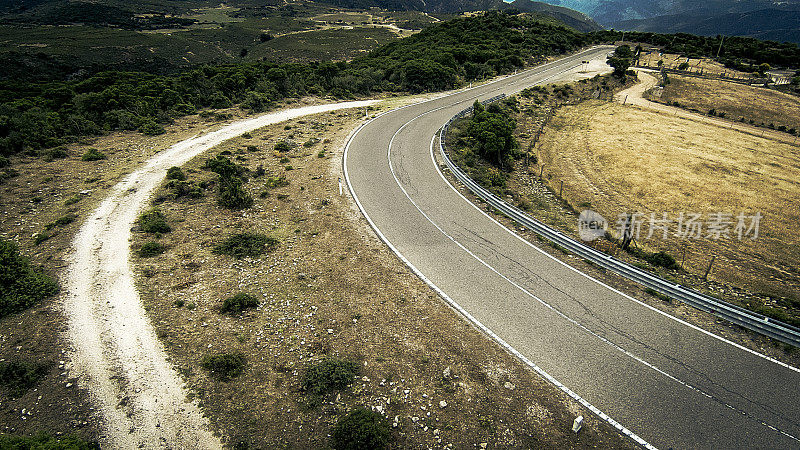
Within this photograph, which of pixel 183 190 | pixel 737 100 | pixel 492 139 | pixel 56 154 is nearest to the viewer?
pixel 183 190

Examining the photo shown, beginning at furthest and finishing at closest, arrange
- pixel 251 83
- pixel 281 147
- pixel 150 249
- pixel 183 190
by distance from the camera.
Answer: pixel 251 83 < pixel 281 147 < pixel 183 190 < pixel 150 249

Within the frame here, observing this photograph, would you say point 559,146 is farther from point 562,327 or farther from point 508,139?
point 562,327

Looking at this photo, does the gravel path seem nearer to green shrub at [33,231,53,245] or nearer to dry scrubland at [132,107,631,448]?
dry scrubland at [132,107,631,448]

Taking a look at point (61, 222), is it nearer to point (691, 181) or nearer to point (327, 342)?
point (327, 342)

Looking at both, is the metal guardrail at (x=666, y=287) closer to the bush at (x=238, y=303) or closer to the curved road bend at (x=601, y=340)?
the curved road bend at (x=601, y=340)

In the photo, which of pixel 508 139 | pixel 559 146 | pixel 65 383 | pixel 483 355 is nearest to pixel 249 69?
pixel 508 139

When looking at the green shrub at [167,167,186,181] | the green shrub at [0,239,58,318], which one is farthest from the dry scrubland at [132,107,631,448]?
the green shrub at [167,167,186,181]

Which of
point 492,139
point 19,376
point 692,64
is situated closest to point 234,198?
point 19,376

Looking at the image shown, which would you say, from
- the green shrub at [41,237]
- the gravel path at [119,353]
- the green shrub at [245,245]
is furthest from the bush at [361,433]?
the green shrub at [41,237]
